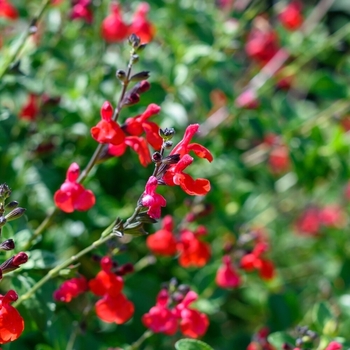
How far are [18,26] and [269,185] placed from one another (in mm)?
1377

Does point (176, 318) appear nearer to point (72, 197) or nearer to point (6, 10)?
point (72, 197)

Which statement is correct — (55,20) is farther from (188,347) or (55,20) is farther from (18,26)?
(188,347)

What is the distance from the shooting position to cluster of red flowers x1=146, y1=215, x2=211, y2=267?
1.97 meters

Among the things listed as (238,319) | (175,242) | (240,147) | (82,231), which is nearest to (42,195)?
(82,231)

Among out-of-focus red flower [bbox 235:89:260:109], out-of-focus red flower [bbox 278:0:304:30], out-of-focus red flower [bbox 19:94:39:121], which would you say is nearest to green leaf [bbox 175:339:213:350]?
out-of-focus red flower [bbox 19:94:39:121]

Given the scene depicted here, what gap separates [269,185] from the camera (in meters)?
2.99

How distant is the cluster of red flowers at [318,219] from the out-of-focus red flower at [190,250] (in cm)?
163

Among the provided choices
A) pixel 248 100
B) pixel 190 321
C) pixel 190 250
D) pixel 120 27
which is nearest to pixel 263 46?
pixel 248 100

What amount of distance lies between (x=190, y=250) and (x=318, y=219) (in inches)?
78.7

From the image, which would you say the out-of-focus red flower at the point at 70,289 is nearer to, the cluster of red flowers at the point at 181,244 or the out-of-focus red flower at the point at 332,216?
the cluster of red flowers at the point at 181,244

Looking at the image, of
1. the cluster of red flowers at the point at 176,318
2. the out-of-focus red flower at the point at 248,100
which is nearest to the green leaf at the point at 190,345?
the cluster of red flowers at the point at 176,318

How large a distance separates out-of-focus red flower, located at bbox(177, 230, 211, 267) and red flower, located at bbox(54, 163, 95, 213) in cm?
53

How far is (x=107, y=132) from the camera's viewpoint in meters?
1.46

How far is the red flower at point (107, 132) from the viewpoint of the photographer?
1450mm
